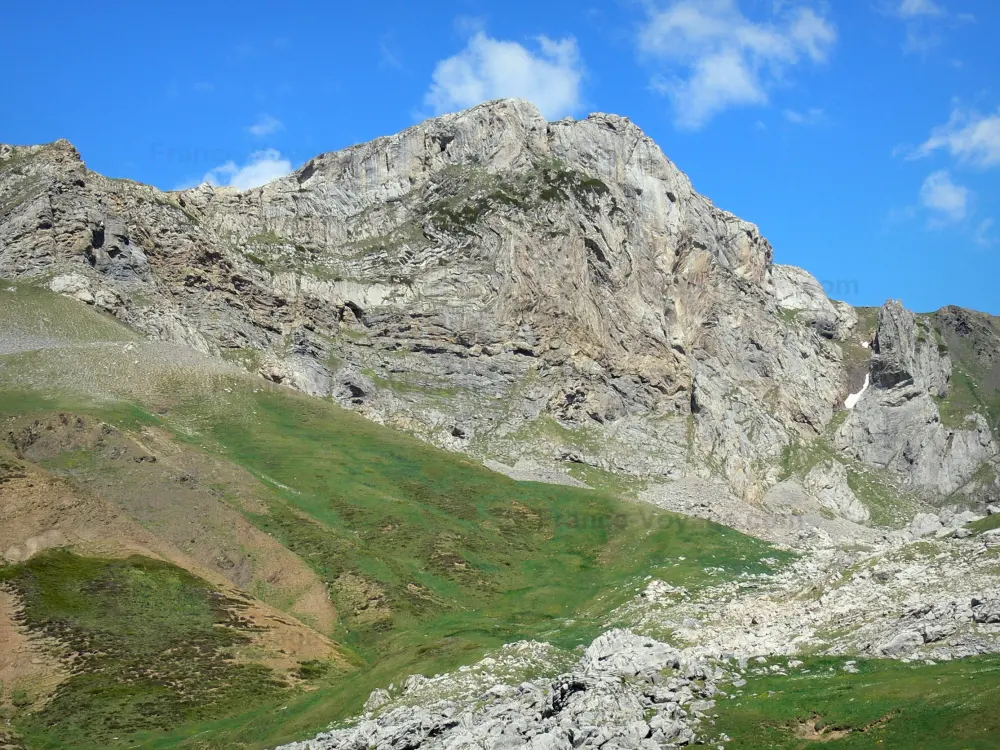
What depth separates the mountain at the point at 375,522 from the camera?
55969mm

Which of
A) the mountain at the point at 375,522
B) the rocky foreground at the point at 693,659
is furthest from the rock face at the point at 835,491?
the rocky foreground at the point at 693,659

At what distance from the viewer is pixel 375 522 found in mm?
108625

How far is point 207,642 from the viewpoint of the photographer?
7369 cm

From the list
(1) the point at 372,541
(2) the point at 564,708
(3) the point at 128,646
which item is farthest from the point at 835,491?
(2) the point at 564,708

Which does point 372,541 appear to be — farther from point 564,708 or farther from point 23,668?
point 564,708

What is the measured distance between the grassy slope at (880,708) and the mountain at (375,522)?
405mm

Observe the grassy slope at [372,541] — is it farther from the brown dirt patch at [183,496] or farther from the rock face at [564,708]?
the rock face at [564,708]

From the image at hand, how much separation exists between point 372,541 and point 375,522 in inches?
189

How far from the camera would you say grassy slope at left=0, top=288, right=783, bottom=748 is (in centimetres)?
6481

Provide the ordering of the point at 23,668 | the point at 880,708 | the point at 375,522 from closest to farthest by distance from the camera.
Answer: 1. the point at 880,708
2. the point at 23,668
3. the point at 375,522

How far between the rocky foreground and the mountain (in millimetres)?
238

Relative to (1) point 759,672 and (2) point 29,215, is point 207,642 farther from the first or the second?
(2) point 29,215

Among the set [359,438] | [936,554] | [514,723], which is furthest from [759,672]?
[359,438]

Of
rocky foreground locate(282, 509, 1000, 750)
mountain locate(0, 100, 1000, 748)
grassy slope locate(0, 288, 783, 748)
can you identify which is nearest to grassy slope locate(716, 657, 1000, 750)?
mountain locate(0, 100, 1000, 748)
